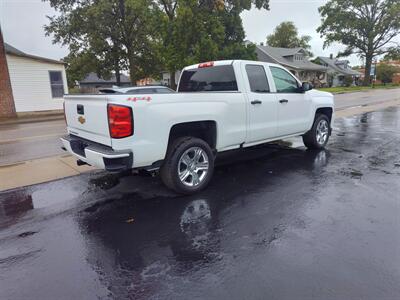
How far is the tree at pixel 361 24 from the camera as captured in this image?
5094 cm

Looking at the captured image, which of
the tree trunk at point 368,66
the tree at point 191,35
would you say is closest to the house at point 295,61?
the tree trunk at point 368,66

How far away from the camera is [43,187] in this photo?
17.4 ft

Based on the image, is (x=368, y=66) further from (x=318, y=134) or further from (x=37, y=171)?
(x=37, y=171)

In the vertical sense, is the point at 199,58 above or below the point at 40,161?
Answer: above

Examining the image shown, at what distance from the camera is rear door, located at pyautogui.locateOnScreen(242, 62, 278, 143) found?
5.31 meters

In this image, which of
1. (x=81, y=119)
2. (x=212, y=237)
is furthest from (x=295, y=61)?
(x=212, y=237)

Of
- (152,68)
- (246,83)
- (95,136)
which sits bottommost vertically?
(95,136)

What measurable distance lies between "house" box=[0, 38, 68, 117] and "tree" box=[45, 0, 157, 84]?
26.9 ft

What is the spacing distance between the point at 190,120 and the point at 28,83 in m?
19.5

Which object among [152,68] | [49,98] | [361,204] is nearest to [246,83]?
[361,204]

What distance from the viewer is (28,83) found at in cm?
1988

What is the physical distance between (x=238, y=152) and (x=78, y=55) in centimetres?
2767

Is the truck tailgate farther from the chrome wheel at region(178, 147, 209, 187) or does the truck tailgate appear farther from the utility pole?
the utility pole

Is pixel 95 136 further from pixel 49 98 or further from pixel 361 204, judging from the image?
pixel 49 98
